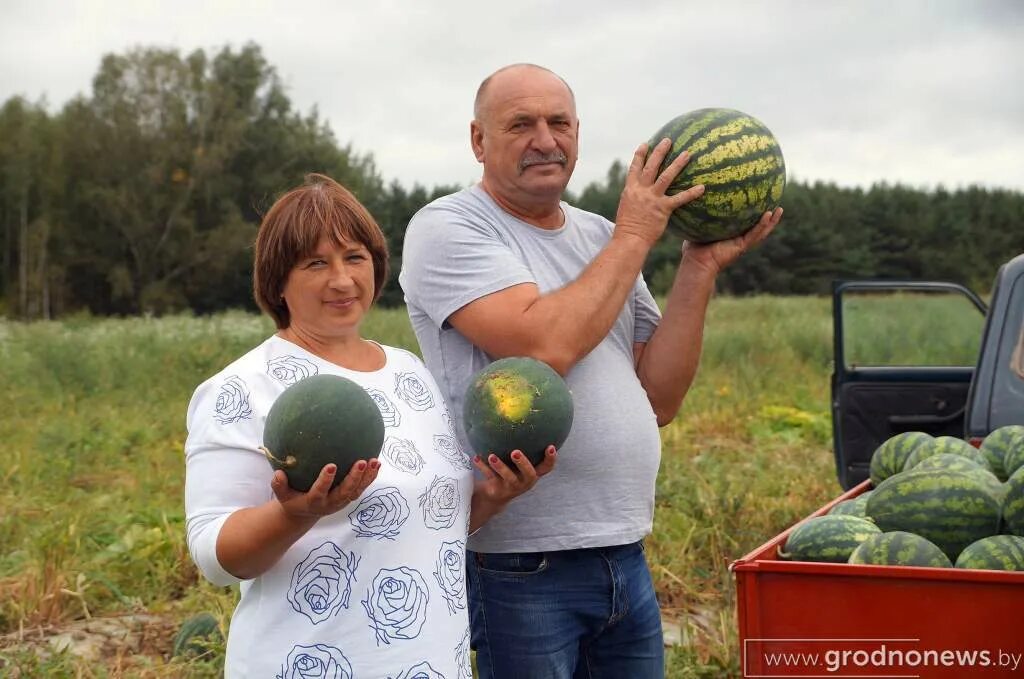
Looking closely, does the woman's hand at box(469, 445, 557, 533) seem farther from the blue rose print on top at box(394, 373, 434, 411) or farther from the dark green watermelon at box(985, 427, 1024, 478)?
the dark green watermelon at box(985, 427, 1024, 478)

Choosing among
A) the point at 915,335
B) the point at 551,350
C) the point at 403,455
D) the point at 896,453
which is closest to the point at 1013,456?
the point at 896,453

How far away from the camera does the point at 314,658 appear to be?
201 centimetres

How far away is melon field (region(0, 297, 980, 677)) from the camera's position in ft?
15.4

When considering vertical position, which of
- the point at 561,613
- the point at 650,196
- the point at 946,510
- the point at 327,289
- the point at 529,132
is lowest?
the point at 561,613

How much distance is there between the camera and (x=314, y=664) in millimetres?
2014

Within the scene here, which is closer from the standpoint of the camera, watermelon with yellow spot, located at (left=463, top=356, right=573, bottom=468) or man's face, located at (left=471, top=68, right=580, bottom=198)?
watermelon with yellow spot, located at (left=463, top=356, right=573, bottom=468)

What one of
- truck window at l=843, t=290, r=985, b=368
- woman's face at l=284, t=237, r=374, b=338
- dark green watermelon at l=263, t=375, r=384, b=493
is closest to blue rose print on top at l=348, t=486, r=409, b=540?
dark green watermelon at l=263, t=375, r=384, b=493

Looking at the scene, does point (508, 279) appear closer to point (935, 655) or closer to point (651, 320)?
point (651, 320)

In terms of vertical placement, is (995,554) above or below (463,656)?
above

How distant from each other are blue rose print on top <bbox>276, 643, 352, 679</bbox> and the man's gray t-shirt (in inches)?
26.2

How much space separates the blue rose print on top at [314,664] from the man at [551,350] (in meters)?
0.67

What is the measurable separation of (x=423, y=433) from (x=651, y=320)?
94cm

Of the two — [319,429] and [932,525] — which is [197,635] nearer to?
[319,429]

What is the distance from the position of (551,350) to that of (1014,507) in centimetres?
106
